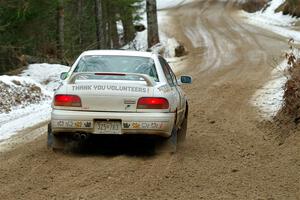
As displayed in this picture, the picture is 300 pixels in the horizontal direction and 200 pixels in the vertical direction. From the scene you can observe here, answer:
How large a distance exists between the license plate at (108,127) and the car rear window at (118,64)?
101 cm

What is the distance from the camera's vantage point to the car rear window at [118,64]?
30.7 feet

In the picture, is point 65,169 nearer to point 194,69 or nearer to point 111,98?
point 111,98

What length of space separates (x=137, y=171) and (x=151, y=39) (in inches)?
928

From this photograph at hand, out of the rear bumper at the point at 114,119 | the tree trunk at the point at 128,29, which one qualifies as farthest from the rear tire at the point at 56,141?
the tree trunk at the point at 128,29

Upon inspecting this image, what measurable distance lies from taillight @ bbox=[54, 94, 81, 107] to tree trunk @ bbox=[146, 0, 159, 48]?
871 inches

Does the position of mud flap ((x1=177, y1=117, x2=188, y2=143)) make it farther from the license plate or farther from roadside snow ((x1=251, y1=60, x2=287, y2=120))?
roadside snow ((x1=251, y1=60, x2=287, y2=120))

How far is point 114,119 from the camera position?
855 centimetres

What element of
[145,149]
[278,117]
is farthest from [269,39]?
[145,149]

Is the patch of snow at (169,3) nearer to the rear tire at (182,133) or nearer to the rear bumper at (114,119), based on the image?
the rear tire at (182,133)

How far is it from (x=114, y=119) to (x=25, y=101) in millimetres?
8206

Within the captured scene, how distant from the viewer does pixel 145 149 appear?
31.4ft

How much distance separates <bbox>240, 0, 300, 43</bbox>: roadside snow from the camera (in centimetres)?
3364

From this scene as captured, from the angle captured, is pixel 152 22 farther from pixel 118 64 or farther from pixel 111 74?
pixel 111 74

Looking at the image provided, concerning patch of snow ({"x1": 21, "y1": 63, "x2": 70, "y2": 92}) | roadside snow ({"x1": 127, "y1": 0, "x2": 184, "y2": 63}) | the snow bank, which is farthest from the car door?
the snow bank
